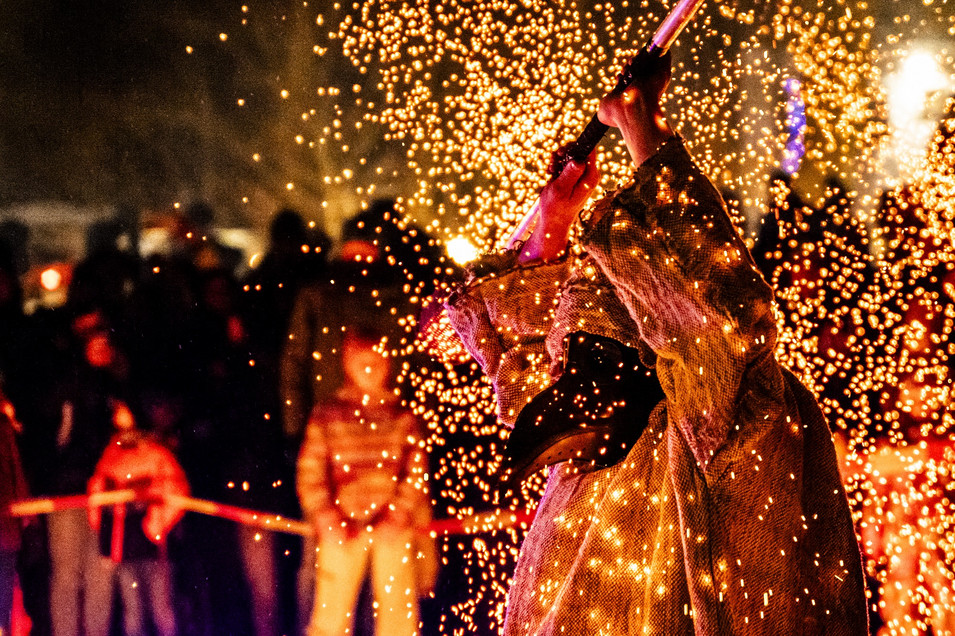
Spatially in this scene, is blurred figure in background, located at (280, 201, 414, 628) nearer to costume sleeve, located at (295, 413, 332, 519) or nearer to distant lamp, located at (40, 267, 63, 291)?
costume sleeve, located at (295, 413, 332, 519)

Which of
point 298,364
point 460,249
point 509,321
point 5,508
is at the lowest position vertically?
point 509,321

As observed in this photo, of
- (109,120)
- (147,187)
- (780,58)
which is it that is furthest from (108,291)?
(780,58)

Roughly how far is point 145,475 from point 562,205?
8.59ft

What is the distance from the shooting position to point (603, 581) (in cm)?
116

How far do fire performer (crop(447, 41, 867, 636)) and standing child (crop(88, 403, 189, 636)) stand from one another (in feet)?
8.66

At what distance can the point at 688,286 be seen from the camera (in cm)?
107

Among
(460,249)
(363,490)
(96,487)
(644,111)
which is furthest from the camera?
(96,487)

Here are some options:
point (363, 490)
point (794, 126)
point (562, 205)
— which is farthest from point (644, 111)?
point (363, 490)

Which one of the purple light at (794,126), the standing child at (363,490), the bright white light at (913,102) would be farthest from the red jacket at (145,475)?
the bright white light at (913,102)

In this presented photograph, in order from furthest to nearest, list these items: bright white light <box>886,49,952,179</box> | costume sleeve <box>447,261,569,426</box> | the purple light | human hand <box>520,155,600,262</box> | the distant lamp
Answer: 1. the distant lamp
2. bright white light <box>886,49,952,179</box>
3. the purple light
4. human hand <box>520,155,600,262</box>
5. costume sleeve <box>447,261,569,426</box>

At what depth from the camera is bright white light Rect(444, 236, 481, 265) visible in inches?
131

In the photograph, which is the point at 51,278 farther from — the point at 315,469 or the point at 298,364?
the point at 315,469

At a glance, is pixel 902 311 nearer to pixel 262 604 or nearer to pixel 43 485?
pixel 262 604

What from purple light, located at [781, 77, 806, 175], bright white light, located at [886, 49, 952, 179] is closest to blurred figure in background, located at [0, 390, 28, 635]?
purple light, located at [781, 77, 806, 175]
